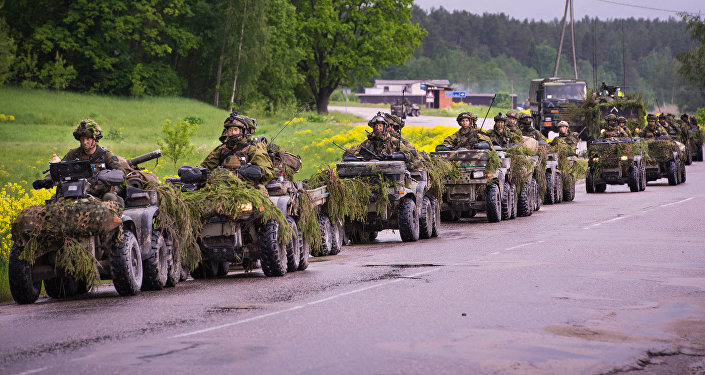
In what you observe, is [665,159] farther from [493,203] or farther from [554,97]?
[554,97]

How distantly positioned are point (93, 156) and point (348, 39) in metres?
79.0

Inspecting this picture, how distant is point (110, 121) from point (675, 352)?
6096cm

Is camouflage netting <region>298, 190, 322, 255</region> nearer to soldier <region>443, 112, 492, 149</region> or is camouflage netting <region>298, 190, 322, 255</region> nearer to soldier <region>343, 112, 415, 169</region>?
soldier <region>343, 112, 415, 169</region>

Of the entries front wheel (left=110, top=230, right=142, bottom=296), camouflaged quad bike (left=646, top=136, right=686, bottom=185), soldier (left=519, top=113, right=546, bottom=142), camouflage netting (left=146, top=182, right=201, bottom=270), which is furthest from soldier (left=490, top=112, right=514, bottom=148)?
front wheel (left=110, top=230, right=142, bottom=296)

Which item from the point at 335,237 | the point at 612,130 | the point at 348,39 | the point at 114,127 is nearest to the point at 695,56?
the point at 348,39

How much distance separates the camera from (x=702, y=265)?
16172 millimetres

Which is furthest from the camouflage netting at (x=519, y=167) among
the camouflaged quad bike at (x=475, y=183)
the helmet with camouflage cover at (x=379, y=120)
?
the helmet with camouflage cover at (x=379, y=120)

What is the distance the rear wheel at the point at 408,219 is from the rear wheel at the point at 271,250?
5.80 m

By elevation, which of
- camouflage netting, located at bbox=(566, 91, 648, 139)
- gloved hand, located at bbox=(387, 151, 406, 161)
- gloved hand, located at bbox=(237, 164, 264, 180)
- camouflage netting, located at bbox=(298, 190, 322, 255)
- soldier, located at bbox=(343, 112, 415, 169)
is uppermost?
camouflage netting, located at bbox=(566, 91, 648, 139)

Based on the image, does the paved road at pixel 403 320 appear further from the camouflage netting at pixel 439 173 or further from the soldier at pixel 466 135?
the soldier at pixel 466 135

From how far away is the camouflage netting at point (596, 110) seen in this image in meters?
50.8

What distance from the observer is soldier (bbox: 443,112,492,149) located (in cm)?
2645

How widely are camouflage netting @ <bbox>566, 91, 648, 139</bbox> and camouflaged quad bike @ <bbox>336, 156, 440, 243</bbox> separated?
29666mm

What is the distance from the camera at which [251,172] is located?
15.3 metres
